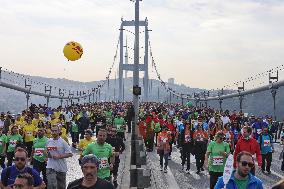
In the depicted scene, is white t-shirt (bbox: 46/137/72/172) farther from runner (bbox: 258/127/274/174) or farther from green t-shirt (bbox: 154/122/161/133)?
green t-shirt (bbox: 154/122/161/133)

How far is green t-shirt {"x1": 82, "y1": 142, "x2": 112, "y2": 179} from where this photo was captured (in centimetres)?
899

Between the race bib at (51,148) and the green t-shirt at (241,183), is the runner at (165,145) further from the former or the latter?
the green t-shirt at (241,183)

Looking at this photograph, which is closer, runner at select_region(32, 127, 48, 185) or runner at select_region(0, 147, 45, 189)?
runner at select_region(0, 147, 45, 189)

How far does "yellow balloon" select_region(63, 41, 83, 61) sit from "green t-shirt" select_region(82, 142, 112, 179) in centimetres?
921

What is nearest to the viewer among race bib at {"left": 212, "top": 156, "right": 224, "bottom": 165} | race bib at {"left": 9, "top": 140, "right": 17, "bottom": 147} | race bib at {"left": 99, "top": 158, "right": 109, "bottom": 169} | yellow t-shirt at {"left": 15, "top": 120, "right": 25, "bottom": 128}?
race bib at {"left": 99, "top": 158, "right": 109, "bottom": 169}

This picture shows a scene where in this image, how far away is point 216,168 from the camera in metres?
Result: 10.5

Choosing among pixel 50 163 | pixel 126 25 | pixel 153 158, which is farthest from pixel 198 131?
pixel 126 25

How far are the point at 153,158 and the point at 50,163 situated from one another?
1081cm

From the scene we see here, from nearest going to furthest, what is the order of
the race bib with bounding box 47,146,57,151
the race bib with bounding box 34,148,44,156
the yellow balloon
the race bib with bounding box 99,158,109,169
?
the race bib with bounding box 99,158,109,169 < the race bib with bounding box 47,146,57,151 < the race bib with bounding box 34,148,44,156 < the yellow balloon

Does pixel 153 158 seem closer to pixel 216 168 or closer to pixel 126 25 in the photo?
pixel 216 168

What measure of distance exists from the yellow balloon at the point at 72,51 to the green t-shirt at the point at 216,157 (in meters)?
8.65

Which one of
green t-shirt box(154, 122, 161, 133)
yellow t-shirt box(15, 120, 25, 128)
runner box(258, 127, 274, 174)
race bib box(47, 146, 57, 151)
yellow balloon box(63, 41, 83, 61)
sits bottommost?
runner box(258, 127, 274, 174)

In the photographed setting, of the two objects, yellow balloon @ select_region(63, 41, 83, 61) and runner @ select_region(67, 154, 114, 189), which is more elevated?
yellow balloon @ select_region(63, 41, 83, 61)

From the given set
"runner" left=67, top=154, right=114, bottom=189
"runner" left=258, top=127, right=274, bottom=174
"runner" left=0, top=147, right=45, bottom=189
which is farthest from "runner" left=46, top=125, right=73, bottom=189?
"runner" left=258, top=127, right=274, bottom=174
